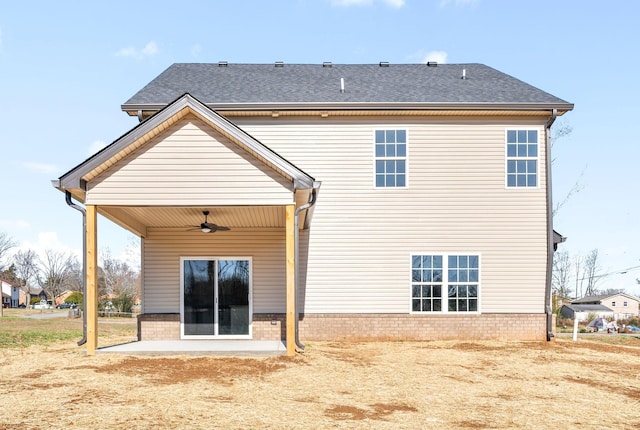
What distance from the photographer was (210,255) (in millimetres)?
15664

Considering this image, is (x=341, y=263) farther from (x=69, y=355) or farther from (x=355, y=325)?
(x=69, y=355)

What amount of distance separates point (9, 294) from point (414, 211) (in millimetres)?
99239

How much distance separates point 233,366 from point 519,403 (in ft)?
17.5

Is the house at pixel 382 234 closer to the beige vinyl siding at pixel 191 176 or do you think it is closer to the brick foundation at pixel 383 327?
the brick foundation at pixel 383 327

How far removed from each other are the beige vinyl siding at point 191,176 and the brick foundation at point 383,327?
467 cm

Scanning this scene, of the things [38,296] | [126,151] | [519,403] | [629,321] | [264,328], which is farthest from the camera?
[38,296]

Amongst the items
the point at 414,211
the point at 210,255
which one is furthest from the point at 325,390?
the point at 414,211

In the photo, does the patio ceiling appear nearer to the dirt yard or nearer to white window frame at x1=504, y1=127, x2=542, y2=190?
the dirt yard

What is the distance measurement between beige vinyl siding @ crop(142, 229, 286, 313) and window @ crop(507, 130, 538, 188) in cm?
682

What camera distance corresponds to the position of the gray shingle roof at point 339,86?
15820 mm

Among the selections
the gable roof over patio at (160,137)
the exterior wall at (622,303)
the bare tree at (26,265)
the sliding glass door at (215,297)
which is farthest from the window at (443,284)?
the bare tree at (26,265)

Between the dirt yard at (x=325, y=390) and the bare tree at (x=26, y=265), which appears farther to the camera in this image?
the bare tree at (x=26, y=265)

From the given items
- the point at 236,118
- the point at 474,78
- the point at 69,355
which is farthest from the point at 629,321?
the point at 69,355

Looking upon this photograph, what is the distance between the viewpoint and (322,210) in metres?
15.9
